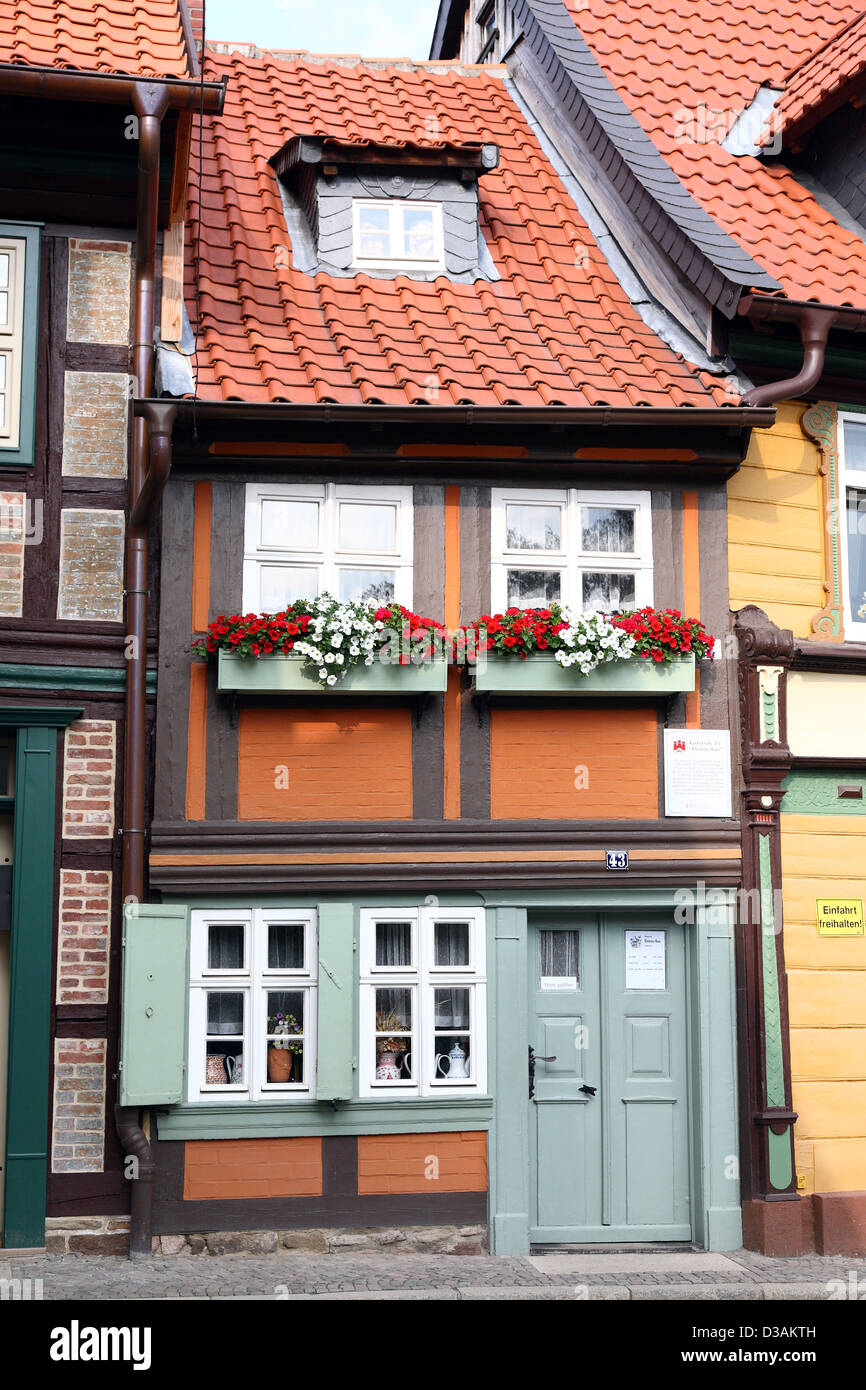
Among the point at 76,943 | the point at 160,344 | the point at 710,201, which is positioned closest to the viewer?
the point at 76,943

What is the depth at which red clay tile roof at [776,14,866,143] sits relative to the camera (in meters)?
10.7

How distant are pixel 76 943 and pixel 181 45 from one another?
18.4ft

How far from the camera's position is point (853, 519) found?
1022cm

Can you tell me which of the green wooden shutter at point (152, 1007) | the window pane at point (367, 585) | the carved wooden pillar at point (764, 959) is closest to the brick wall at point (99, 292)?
the window pane at point (367, 585)

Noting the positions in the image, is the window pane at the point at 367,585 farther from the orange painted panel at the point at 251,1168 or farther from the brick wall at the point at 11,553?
the orange painted panel at the point at 251,1168

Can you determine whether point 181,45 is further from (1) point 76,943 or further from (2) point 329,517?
(1) point 76,943

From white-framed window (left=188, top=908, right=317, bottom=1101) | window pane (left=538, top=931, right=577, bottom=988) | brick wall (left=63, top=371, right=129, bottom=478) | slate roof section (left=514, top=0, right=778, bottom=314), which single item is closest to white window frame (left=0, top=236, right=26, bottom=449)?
brick wall (left=63, top=371, right=129, bottom=478)

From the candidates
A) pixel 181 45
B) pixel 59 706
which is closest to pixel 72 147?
pixel 181 45

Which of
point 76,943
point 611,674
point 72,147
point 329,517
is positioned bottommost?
point 76,943

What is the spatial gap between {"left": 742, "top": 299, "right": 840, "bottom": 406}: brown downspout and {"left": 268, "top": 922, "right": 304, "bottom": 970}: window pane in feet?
14.6

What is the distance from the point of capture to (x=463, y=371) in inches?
380

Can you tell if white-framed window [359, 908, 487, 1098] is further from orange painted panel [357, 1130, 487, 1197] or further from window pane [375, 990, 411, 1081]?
orange painted panel [357, 1130, 487, 1197]

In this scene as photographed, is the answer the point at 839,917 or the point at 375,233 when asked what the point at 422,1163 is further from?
the point at 375,233

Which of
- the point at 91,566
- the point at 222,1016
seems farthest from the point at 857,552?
the point at 222,1016
